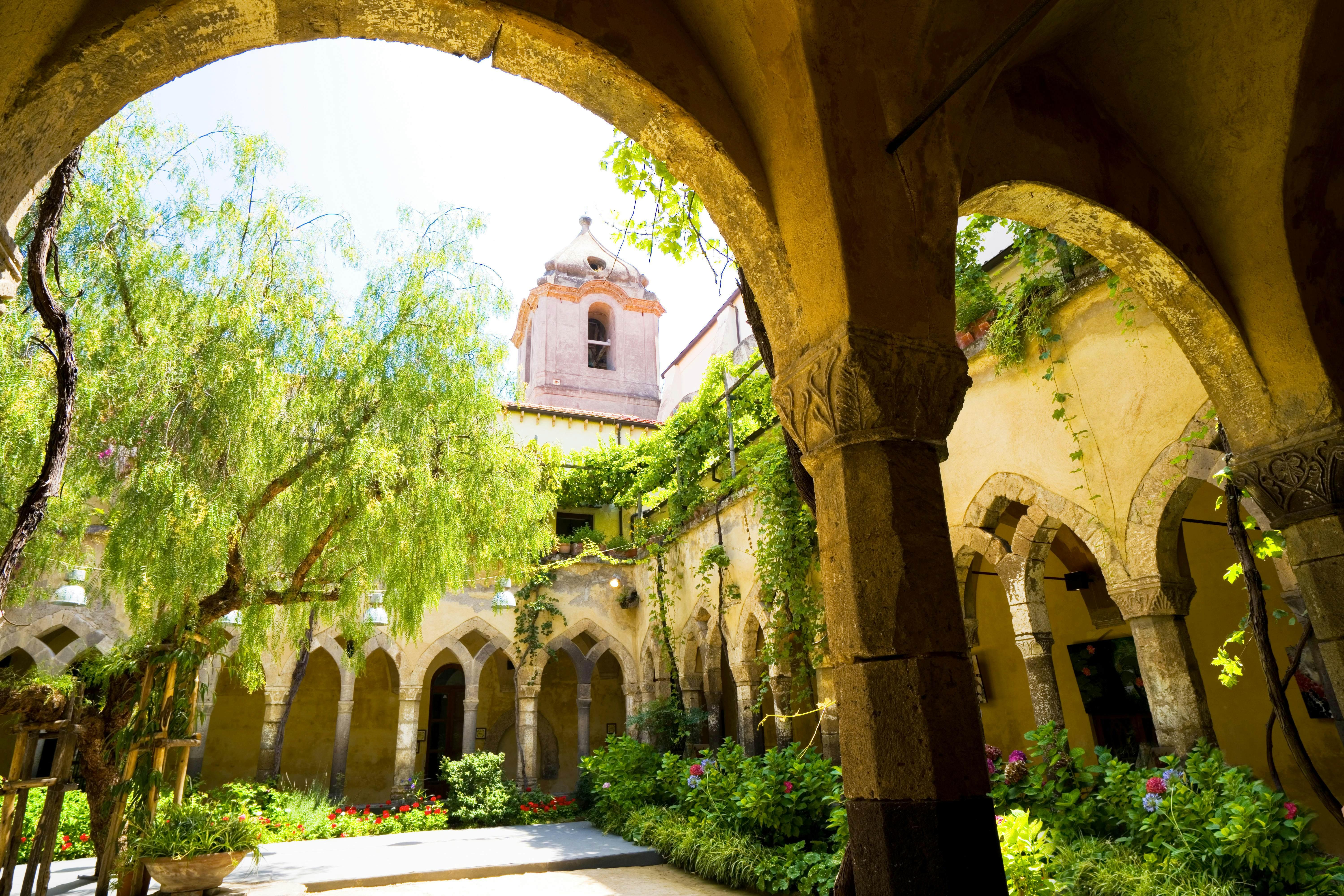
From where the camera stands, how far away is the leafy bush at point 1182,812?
402cm

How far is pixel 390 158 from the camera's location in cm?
706

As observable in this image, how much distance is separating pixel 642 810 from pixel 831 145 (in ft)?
28.4

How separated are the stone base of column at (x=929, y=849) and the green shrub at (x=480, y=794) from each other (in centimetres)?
1059

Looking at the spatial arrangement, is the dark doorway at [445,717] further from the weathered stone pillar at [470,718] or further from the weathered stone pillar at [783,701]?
the weathered stone pillar at [783,701]

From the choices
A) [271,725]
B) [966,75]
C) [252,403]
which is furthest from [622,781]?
[966,75]

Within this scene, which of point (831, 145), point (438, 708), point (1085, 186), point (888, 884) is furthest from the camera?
point (438, 708)

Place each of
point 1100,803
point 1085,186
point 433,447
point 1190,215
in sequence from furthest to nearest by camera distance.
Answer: point 433,447 → point 1100,803 → point 1190,215 → point 1085,186

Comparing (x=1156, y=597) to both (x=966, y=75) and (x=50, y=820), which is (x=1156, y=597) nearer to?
(x=966, y=75)

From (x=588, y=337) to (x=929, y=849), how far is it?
21.2 meters

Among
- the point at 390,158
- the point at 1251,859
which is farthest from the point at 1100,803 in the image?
the point at 390,158

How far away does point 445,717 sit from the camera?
15.7 m

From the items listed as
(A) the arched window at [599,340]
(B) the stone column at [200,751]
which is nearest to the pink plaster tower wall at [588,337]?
(A) the arched window at [599,340]

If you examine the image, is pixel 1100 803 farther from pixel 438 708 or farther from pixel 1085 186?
pixel 438 708

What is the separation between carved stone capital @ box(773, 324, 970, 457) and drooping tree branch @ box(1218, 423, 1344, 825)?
94.5 inches
